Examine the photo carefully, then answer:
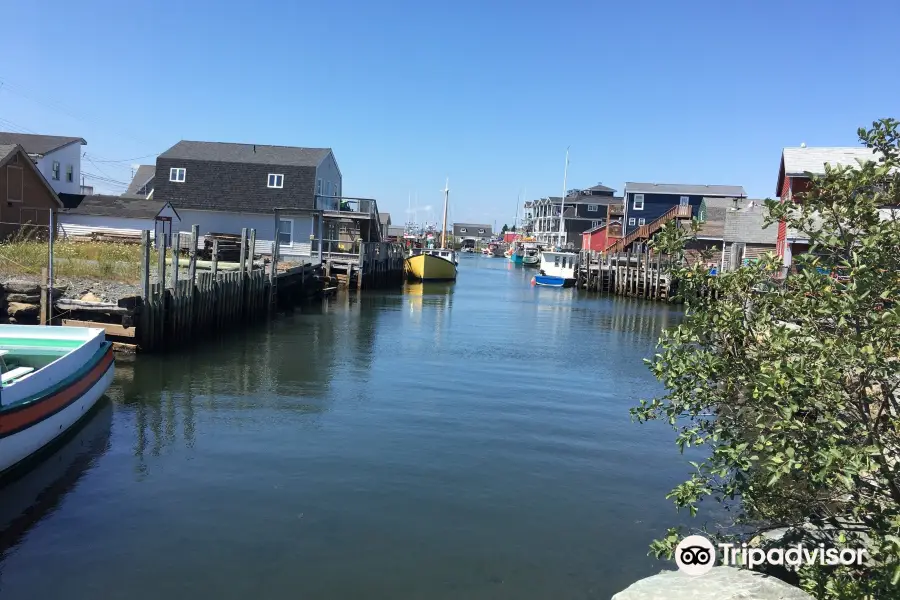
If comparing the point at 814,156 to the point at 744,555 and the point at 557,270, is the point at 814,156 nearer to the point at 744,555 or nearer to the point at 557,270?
the point at 744,555

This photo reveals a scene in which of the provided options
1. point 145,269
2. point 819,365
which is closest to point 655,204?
point 145,269

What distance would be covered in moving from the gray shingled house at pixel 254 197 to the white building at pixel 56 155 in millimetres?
5853

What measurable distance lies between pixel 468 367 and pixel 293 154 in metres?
33.2

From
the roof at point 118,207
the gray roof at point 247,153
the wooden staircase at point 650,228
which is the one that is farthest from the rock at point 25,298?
the wooden staircase at point 650,228

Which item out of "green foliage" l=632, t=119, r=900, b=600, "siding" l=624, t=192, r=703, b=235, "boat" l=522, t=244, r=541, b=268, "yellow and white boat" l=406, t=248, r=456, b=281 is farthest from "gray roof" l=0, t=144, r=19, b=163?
"boat" l=522, t=244, r=541, b=268

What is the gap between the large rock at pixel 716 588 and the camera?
5.45 m

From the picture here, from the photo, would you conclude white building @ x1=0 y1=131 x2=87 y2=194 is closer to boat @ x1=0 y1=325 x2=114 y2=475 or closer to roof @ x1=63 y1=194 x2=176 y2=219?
roof @ x1=63 y1=194 x2=176 y2=219

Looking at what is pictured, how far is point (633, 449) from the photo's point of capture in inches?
509

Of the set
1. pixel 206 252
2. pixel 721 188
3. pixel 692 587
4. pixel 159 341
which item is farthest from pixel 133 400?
pixel 721 188

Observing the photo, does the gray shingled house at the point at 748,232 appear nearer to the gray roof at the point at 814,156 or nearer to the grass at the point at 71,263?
the gray roof at the point at 814,156

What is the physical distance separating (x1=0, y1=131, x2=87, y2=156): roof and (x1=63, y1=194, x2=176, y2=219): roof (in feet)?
14.6

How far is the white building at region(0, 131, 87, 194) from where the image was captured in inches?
1690

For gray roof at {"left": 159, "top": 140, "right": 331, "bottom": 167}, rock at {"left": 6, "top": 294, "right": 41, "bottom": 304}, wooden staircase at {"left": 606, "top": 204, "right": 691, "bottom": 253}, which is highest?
gray roof at {"left": 159, "top": 140, "right": 331, "bottom": 167}

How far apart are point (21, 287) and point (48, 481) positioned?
34.1ft
